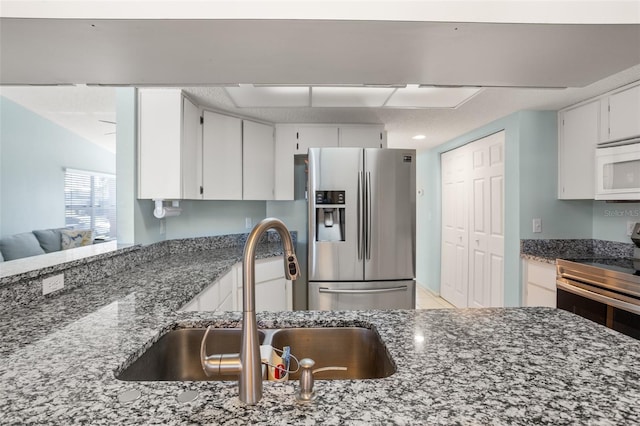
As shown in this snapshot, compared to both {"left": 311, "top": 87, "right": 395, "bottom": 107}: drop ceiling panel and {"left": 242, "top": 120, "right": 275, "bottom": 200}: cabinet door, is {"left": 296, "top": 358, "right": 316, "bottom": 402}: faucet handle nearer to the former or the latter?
{"left": 311, "top": 87, "right": 395, "bottom": 107}: drop ceiling panel

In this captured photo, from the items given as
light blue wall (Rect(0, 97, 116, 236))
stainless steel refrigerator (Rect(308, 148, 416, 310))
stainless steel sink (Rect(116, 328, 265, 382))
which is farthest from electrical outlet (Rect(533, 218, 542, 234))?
light blue wall (Rect(0, 97, 116, 236))

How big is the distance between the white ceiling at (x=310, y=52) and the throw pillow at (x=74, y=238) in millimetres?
4280

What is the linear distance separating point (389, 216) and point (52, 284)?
2.24m

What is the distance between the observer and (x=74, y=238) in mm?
4551

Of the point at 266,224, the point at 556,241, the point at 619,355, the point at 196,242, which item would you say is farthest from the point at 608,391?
the point at 196,242

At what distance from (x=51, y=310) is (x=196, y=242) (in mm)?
1746

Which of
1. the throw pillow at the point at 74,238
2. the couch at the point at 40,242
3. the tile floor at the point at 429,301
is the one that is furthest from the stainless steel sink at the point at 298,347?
the throw pillow at the point at 74,238

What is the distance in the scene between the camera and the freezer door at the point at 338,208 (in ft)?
8.96

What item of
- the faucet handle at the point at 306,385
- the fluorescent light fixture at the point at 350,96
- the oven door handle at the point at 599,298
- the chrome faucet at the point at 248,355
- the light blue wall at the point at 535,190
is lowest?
the oven door handle at the point at 599,298

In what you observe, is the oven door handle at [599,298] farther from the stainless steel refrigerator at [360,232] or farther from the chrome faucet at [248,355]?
the chrome faucet at [248,355]

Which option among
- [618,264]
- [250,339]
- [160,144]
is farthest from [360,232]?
[250,339]

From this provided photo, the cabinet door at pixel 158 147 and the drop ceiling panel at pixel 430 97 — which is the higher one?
the drop ceiling panel at pixel 430 97

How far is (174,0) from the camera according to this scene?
0.71 metres

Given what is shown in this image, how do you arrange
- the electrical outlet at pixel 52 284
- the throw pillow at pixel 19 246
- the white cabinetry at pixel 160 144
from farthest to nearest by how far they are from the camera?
the throw pillow at pixel 19 246 < the white cabinetry at pixel 160 144 < the electrical outlet at pixel 52 284
